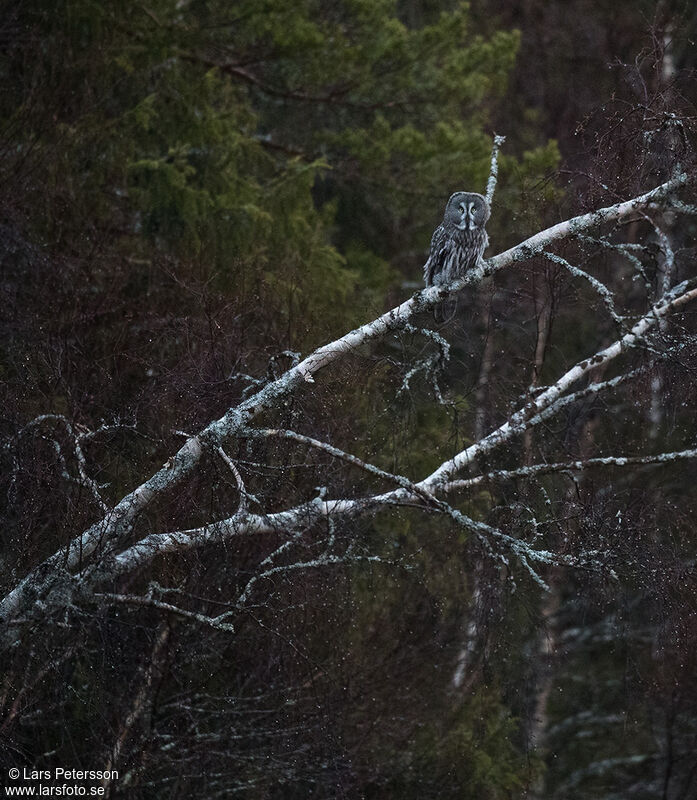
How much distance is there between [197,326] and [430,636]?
366 centimetres

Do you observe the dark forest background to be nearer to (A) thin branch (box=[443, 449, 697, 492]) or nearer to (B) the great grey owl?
(A) thin branch (box=[443, 449, 697, 492])

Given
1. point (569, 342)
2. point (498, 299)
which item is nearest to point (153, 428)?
point (498, 299)

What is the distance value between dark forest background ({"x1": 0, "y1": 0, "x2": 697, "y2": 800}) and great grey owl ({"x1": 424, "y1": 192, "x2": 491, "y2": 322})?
293 millimetres

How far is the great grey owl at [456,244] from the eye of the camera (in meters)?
8.43

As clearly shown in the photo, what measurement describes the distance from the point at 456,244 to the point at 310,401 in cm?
170

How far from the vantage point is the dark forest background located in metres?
7.48

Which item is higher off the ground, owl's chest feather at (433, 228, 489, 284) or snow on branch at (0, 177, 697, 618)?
owl's chest feather at (433, 228, 489, 284)

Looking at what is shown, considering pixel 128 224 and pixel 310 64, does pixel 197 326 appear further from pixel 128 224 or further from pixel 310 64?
pixel 310 64

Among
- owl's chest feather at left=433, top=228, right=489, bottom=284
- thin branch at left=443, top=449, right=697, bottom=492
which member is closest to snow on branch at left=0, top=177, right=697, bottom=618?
thin branch at left=443, top=449, right=697, bottom=492

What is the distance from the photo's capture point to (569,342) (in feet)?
52.7

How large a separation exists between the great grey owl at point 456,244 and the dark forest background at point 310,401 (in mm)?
293

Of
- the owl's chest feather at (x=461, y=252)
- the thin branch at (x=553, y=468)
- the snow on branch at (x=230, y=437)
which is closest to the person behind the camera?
the snow on branch at (x=230, y=437)

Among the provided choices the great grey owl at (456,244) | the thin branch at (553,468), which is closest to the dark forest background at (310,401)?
the thin branch at (553,468)

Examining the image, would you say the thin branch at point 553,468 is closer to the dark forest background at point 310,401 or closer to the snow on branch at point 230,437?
the dark forest background at point 310,401
